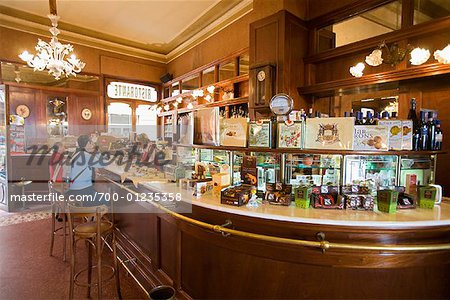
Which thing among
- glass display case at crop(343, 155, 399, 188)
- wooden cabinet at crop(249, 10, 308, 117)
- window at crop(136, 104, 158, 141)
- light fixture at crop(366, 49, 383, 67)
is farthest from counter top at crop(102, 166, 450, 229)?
window at crop(136, 104, 158, 141)

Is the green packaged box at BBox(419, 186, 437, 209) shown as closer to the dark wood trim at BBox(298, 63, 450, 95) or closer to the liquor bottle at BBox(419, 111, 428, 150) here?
the liquor bottle at BBox(419, 111, 428, 150)

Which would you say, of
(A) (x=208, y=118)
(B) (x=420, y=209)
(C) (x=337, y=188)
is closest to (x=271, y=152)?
(C) (x=337, y=188)

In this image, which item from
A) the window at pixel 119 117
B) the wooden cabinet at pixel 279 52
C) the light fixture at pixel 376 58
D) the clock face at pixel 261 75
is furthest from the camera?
the window at pixel 119 117

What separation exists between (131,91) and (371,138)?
23.2ft

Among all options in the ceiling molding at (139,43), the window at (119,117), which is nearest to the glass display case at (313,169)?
the ceiling molding at (139,43)

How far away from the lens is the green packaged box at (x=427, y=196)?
5.77 feet

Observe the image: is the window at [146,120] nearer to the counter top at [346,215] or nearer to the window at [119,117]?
the window at [119,117]

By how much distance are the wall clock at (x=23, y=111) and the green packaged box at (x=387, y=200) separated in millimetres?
7068

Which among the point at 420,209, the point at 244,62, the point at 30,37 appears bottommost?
the point at 420,209

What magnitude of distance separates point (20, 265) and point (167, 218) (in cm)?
226

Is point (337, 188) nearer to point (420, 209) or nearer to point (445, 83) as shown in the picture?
point (420, 209)

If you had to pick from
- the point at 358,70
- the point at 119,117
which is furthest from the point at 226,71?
the point at 119,117

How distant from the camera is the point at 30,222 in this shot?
4656 millimetres

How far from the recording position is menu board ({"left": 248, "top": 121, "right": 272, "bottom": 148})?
2119 millimetres
